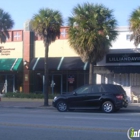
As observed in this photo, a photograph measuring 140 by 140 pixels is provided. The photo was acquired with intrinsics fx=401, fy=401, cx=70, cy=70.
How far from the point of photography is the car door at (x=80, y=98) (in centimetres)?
2325

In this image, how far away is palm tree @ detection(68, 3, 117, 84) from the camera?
27.4m

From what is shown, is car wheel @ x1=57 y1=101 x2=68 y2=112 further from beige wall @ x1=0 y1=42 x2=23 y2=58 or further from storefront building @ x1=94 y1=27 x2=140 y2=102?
beige wall @ x1=0 y1=42 x2=23 y2=58

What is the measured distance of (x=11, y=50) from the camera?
35.9 m

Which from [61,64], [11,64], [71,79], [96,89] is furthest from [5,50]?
[96,89]

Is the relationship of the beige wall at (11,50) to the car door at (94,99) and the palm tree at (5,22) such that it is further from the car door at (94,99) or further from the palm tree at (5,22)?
the car door at (94,99)

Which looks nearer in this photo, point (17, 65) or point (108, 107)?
point (108, 107)

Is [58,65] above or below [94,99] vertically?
above

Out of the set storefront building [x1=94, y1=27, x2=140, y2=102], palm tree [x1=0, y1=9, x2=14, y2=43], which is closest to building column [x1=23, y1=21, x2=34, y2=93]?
palm tree [x1=0, y1=9, x2=14, y2=43]

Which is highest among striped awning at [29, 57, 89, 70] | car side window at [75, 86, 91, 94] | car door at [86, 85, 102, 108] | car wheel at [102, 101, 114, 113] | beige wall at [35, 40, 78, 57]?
beige wall at [35, 40, 78, 57]

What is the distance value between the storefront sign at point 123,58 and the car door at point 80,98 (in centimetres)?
731

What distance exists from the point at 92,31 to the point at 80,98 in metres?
6.08

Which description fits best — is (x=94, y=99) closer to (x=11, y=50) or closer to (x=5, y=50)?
(x=11, y=50)

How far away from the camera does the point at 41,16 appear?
27.6 meters

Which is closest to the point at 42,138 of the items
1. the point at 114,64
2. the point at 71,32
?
the point at 71,32
